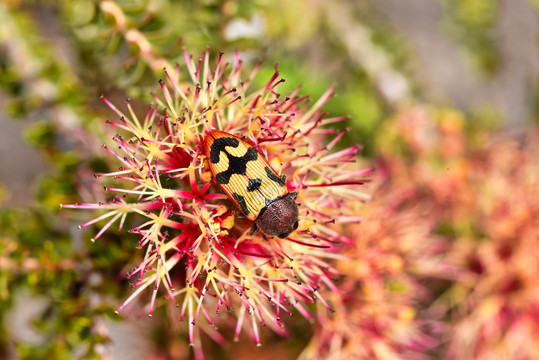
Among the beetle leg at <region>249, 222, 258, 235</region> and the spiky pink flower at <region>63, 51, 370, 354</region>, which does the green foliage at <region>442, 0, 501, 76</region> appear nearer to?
the spiky pink flower at <region>63, 51, 370, 354</region>

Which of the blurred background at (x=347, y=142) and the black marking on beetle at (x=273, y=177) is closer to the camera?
the black marking on beetle at (x=273, y=177)

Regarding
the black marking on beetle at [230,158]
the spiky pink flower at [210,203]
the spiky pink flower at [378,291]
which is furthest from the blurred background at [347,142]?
the black marking on beetle at [230,158]

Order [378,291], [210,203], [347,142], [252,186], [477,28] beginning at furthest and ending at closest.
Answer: [477,28] < [347,142] < [378,291] < [210,203] < [252,186]

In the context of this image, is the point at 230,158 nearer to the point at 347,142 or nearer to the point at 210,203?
the point at 210,203

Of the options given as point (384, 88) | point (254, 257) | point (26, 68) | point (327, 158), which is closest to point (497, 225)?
point (384, 88)

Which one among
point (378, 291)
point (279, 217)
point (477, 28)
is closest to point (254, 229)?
point (279, 217)

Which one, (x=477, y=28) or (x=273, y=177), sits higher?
(x=477, y=28)

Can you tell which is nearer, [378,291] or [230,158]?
[230,158]

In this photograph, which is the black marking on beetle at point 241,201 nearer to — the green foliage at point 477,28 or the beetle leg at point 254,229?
the beetle leg at point 254,229
